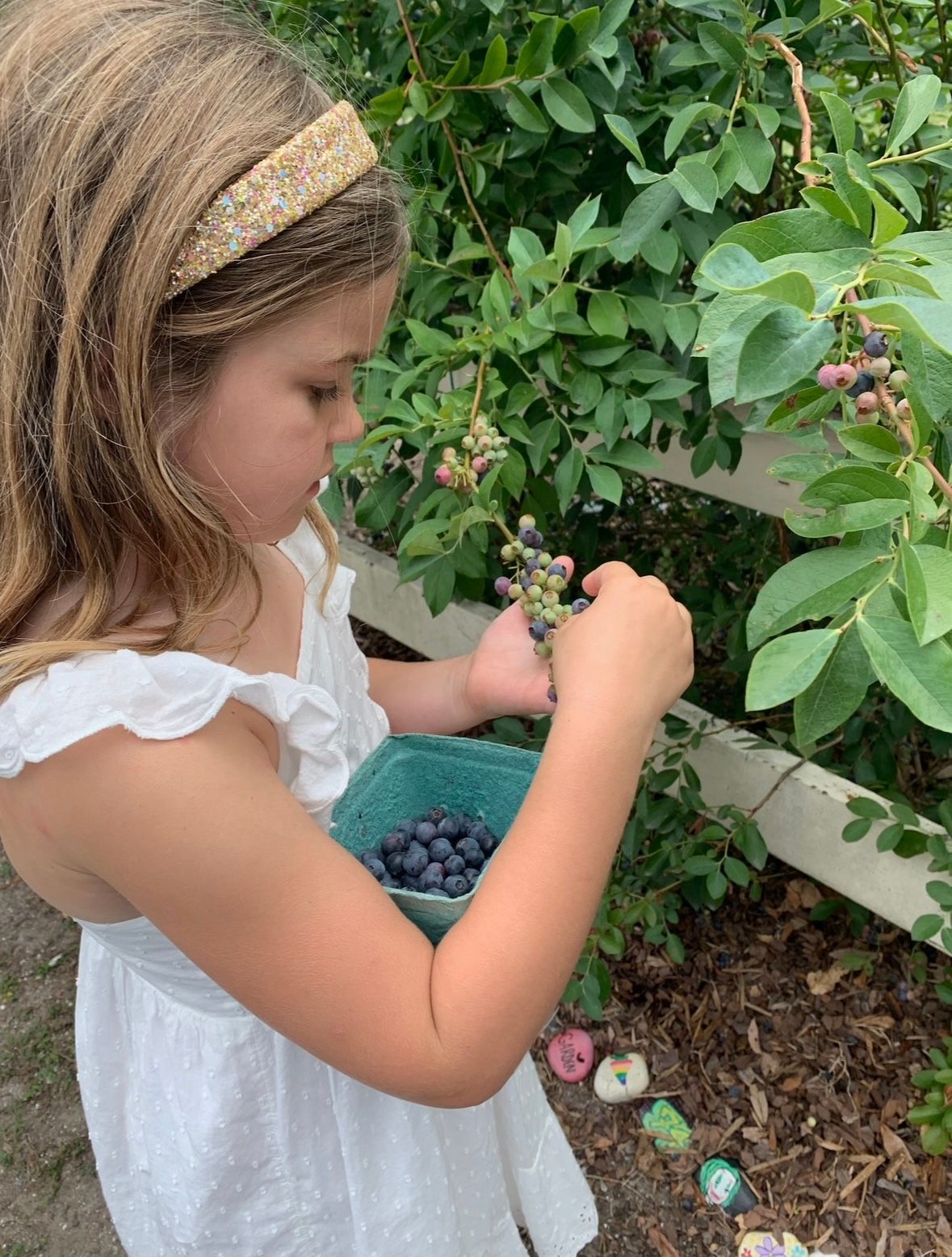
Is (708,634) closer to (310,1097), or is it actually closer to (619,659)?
(619,659)

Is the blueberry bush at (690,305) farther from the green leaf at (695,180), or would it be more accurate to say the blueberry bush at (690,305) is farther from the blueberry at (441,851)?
the blueberry at (441,851)

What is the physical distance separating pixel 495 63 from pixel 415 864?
982 millimetres

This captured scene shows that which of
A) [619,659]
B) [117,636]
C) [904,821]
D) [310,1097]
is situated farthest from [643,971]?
[117,636]

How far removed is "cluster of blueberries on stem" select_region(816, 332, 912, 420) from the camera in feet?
2.29

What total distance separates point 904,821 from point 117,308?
1.28m

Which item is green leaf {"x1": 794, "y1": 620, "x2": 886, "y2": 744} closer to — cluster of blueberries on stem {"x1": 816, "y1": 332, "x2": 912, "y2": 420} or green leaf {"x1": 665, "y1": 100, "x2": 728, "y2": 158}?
cluster of blueberries on stem {"x1": 816, "y1": 332, "x2": 912, "y2": 420}

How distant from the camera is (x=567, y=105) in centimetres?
124

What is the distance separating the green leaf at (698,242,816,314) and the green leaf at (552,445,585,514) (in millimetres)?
729

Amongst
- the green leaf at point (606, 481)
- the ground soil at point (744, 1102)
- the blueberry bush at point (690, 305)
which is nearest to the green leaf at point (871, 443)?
the blueberry bush at point (690, 305)

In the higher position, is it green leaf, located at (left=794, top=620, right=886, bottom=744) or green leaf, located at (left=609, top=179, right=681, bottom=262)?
green leaf, located at (left=609, top=179, right=681, bottom=262)

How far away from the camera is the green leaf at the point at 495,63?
1.20 metres

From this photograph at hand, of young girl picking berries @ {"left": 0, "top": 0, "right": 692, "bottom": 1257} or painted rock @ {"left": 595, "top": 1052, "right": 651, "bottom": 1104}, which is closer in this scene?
young girl picking berries @ {"left": 0, "top": 0, "right": 692, "bottom": 1257}

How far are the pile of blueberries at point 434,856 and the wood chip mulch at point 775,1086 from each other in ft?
3.63

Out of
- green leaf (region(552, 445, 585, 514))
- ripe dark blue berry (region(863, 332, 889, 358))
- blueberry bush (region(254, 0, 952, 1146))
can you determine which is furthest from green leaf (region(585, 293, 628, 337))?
ripe dark blue berry (region(863, 332, 889, 358))
